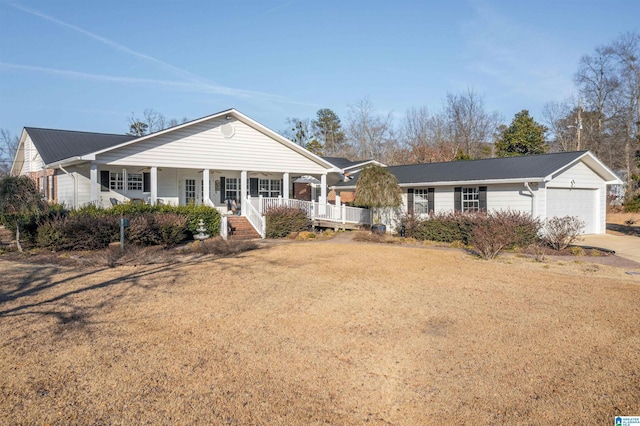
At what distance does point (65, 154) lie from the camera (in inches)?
803

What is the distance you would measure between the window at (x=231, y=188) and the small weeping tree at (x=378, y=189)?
7.21 m

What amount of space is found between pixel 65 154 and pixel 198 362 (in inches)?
752

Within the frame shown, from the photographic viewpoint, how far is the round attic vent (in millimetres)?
20542

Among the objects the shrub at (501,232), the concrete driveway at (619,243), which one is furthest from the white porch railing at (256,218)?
the concrete driveway at (619,243)

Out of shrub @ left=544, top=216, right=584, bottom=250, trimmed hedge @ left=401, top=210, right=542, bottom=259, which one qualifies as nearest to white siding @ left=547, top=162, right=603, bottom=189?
trimmed hedge @ left=401, top=210, right=542, bottom=259

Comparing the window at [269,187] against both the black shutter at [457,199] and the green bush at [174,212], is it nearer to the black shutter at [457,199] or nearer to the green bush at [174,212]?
the green bush at [174,212]

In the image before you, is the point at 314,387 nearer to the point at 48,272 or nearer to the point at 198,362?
the point at 198,362

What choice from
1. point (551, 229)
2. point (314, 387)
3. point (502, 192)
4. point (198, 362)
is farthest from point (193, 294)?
point (502, 192)

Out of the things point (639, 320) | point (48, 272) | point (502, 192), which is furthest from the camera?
point (502, 192)

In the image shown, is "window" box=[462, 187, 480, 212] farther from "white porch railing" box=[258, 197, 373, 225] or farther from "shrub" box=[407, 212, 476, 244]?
"white porch railing" box=[258, 197, 373, 225]

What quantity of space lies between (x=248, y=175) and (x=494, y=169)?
1284 cm

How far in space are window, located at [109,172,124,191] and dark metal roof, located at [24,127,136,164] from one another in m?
1.41

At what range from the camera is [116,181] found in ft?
66.8

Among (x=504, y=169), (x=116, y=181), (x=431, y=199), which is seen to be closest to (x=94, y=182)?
(x=116, y=181)
